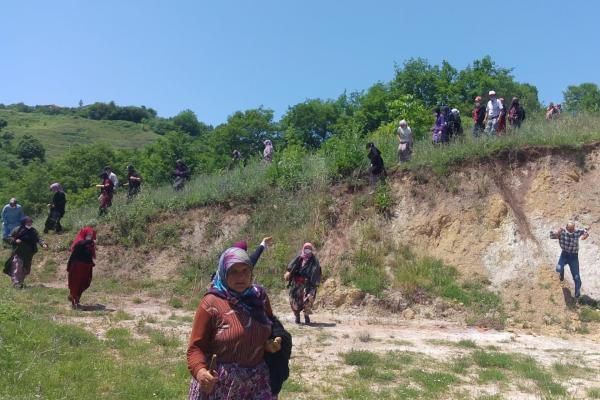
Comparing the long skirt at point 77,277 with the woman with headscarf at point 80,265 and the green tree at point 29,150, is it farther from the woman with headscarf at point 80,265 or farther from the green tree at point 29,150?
the green tree at point 29,150

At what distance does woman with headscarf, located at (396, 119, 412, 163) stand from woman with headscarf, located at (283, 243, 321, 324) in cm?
598

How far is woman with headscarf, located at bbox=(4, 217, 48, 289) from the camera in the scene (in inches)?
488

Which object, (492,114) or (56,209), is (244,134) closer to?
(56,209)

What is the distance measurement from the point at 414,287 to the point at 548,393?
20.4 feet

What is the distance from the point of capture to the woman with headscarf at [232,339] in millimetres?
3422

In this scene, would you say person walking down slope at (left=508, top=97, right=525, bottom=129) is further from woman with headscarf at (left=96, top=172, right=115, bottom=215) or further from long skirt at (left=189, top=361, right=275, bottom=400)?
long skirt at (left=189, top=361, right=275, bottom=400)

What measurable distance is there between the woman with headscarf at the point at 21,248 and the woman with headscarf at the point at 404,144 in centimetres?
962

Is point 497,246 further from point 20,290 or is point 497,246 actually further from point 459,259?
point 20,290

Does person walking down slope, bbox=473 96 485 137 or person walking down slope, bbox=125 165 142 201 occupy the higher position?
person walking down slope, bbox=473 96 485 137

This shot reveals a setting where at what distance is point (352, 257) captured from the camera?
14.1m

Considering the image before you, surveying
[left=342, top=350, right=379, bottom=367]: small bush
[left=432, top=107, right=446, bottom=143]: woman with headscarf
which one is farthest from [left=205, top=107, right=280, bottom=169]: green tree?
[left=342, top=350, right=379, bottom=367]: small bush

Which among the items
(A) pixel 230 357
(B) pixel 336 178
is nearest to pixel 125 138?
(B) pixel 336 178

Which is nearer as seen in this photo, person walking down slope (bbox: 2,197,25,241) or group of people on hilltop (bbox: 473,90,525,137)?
person walking down slope (bbox: 2,197,25,241)

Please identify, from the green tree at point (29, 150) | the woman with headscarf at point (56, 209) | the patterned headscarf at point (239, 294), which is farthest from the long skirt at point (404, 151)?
the green tree at point (29, 150)
